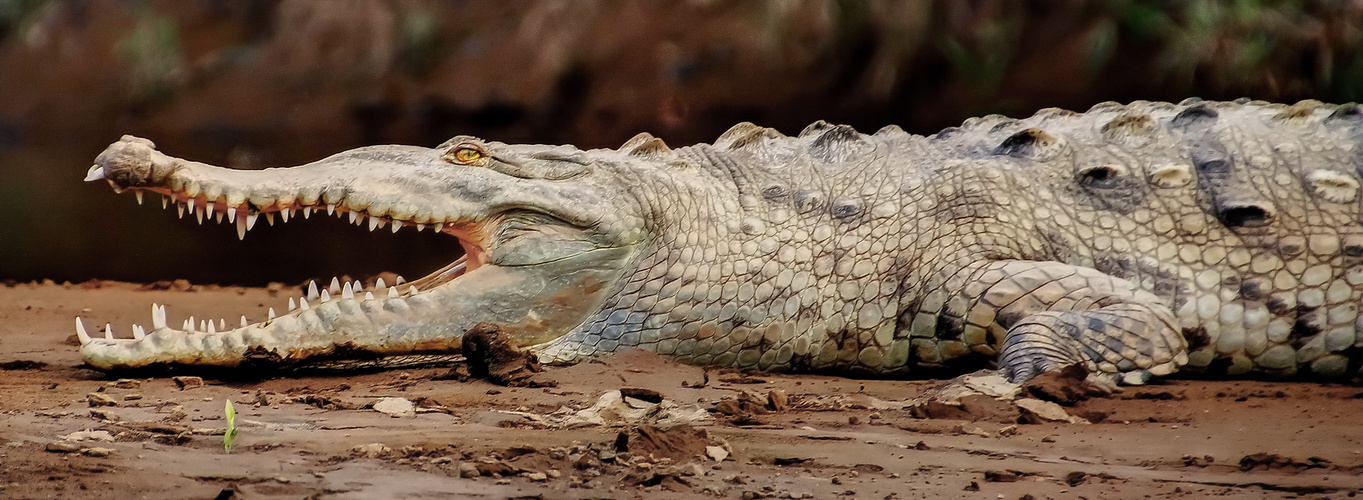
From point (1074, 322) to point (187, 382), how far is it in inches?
96.7

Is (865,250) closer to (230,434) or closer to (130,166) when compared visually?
(230,434)

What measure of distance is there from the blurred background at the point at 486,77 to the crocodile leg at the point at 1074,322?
8.52 ft

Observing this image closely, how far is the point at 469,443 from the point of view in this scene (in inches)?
97.3

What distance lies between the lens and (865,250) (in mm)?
3668

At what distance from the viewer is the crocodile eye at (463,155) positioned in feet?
12.1

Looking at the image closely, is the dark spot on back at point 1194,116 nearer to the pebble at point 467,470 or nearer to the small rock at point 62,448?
the pebble at point 467,470

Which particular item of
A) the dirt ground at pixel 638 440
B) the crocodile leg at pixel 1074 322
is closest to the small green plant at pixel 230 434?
the dirt ground at pixel 638 440

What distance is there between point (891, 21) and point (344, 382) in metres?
3.67

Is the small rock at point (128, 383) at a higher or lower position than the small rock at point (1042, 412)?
lower

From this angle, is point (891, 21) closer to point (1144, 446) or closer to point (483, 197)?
point (483, 197)

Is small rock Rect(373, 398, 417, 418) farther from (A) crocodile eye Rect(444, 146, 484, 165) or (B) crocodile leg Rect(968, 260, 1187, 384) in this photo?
(B) crocodile leg Rect(968, 260, 1187, 384)

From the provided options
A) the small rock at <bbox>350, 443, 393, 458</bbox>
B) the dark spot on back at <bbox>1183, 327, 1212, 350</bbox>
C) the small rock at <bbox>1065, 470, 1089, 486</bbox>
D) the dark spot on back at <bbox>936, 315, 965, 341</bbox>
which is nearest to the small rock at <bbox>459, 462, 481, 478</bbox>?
the small rock at <bbox>350, 443, 393, 458</bbox>

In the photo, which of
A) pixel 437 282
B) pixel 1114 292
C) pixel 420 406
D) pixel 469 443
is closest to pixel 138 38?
pixel 437 282

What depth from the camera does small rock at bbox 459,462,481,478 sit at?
2.17 meters
